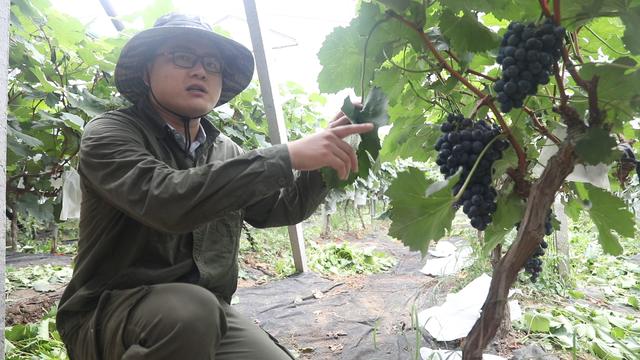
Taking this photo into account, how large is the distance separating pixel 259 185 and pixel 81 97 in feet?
7.33

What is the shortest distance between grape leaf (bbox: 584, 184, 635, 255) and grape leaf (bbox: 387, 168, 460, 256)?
1.05 ft

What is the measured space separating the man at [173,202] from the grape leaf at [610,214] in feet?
1.74

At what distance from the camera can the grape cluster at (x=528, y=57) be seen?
69 cm

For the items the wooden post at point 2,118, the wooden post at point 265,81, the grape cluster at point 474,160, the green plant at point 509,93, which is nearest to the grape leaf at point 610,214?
the green plant at point 509,93

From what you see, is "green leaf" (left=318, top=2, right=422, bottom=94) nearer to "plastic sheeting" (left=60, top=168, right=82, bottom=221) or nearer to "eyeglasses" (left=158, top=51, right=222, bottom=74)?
"eyeglasses" (left=158, top=51, right=222, bottom=74)

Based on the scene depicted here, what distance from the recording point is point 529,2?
83 centimetres

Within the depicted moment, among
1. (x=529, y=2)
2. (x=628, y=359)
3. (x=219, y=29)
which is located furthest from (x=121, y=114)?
(x=628, y=359)

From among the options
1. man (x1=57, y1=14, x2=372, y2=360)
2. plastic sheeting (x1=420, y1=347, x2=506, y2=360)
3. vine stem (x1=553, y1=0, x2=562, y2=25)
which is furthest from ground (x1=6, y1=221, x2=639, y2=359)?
vine stem (x1=553, y1=0, x2=562, y2=25)

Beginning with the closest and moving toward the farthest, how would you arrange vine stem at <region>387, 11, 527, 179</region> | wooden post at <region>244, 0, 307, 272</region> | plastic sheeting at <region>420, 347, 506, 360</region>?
vine stem at <region>387, 11, 527, 179</region>, plastic sheeting at <region>420, 347, 506, 360</region>, wooden post at <region>244, 0, 307, 272</region>

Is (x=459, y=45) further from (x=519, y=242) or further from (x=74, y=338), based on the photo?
(x=74, y=338)

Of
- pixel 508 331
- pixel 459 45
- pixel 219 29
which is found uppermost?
pixel 219 29

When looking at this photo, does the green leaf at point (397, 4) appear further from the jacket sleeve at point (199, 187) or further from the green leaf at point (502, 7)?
the jacket sleeve at point (199, 187)

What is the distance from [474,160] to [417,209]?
143 mm

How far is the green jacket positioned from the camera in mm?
1152
